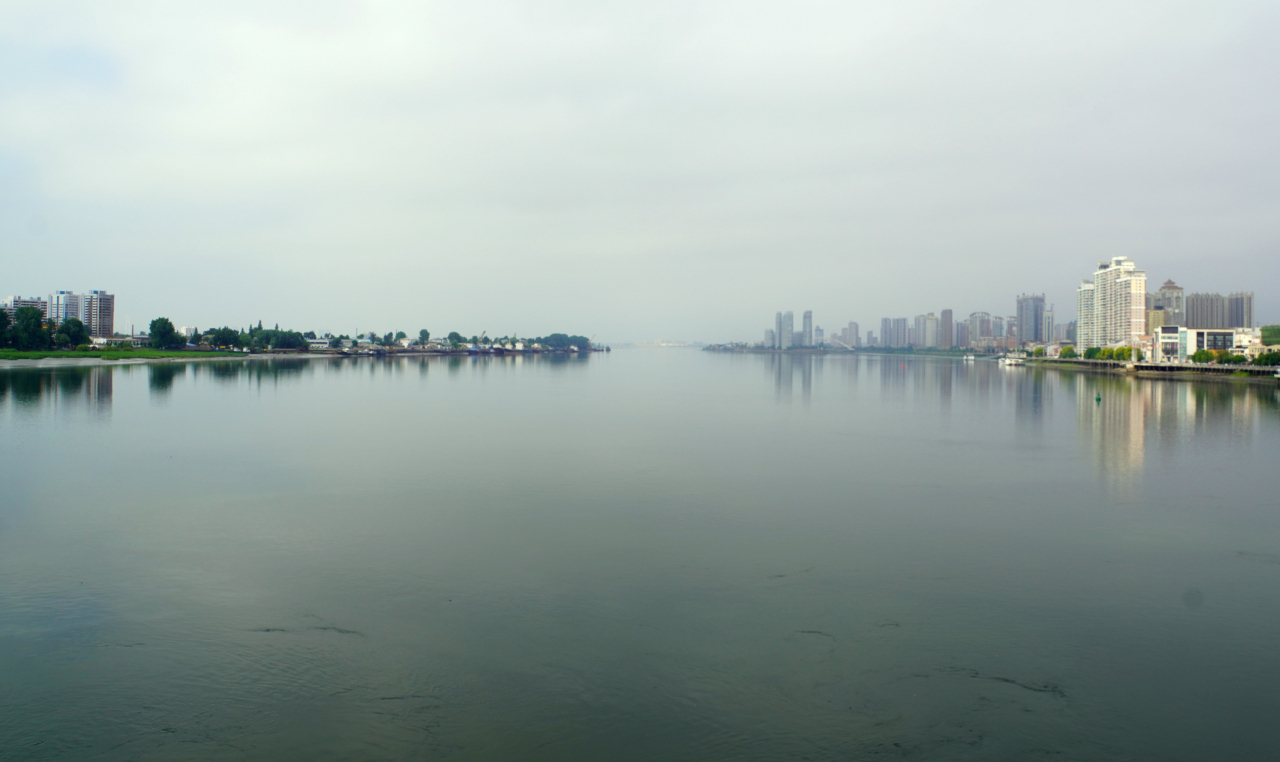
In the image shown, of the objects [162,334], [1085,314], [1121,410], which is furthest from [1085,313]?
[162,334]

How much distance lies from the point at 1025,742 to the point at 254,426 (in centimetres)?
1713


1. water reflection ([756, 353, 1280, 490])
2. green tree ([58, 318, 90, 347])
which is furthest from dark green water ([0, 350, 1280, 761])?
green tree ([58, 318, 90, 347])

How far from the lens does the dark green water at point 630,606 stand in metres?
4.13

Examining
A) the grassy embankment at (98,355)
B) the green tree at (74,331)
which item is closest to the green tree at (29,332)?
the grassy embankment at (98,355)

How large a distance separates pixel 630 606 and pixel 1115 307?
9568 cm

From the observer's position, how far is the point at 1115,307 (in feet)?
277

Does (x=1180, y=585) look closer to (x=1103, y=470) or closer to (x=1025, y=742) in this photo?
(x=1025, y=742)

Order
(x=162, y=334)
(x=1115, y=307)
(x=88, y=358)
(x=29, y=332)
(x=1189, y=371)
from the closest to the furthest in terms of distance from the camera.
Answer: (x=29, y=332) < (x=88, y=358) < (x=1189, y=371) < (x=162, y=334) < (x=1115, y=307)

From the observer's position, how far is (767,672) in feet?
15.7

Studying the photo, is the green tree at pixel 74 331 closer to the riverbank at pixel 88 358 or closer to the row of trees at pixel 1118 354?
the riverbank at pixel 88 358

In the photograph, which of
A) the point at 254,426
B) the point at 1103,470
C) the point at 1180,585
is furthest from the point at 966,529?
the point at 254,426

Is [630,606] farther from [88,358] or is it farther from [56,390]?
[88,358]

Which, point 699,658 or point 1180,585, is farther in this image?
point 1180,585

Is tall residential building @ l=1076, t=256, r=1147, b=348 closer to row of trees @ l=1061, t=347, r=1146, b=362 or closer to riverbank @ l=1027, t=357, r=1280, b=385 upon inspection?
row of trees @ l=1061, t=347, r=1146, b=362
